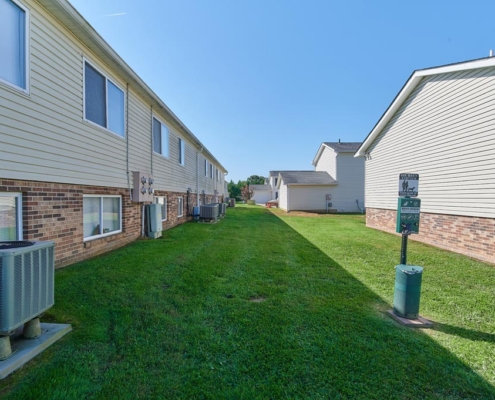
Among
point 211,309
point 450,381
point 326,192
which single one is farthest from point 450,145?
point 326,192

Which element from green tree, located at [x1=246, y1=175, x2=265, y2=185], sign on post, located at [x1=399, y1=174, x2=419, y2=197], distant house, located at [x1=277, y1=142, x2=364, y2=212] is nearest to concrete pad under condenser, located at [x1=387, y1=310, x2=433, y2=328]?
sign on post, located at [x1=399, y1=174, x2=419, y2=197]

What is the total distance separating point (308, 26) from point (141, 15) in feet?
24.1

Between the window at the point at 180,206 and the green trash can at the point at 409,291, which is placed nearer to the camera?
the green trash can at the point at 409,291

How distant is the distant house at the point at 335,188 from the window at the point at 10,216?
19.9m

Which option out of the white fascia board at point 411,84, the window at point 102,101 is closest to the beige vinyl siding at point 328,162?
the white fascia board at point 411,84

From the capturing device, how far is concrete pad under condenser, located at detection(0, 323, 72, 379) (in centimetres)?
207

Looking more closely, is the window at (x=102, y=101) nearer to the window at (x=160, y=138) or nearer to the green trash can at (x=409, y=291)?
the window at (x=160, y=138)

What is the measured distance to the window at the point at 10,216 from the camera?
354cm

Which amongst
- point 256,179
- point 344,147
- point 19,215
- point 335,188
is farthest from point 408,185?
point 256,179

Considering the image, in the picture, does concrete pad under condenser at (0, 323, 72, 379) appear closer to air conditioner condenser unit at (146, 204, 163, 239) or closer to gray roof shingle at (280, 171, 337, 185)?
air conditioner condenser unit at (146, 204, 163, 239)

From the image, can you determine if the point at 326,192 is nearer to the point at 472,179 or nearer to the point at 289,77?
the point at 289,77

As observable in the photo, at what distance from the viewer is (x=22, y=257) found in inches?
86.6

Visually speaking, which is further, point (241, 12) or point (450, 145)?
point (241, 12)

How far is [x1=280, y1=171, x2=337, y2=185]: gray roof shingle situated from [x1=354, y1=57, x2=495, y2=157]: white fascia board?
7.96m
